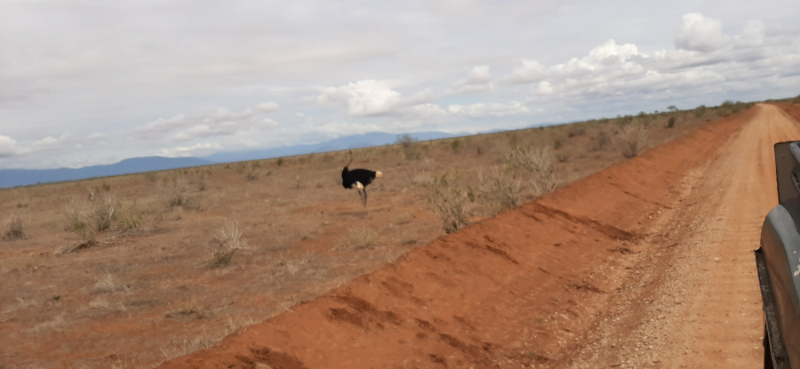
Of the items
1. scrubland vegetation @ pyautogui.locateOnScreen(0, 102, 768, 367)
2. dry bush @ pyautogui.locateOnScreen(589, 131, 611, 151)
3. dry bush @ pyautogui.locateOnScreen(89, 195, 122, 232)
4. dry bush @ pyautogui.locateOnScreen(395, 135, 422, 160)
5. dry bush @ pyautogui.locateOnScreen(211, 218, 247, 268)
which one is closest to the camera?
scrubland vegetation @ pyautogui.locateOnScreen(0, 102, 768, 367)

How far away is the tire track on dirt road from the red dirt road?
0.02m

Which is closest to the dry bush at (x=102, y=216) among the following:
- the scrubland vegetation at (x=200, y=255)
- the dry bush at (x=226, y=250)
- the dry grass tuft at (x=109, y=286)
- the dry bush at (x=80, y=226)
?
the scrubland vegetation at (x=200, y=255)

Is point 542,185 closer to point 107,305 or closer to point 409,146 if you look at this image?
point 107,305

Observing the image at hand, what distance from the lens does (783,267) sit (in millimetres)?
2203

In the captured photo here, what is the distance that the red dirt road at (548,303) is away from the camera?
491 cm

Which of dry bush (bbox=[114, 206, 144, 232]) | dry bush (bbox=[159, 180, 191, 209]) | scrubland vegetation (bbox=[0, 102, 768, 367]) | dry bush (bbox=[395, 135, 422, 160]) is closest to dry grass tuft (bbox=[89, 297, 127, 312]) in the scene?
scrubland vegetation (bbox=[0, 102, 768, 367])

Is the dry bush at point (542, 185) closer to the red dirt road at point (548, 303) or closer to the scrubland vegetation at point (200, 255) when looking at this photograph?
the scrubland vegetation at point (200, 255)

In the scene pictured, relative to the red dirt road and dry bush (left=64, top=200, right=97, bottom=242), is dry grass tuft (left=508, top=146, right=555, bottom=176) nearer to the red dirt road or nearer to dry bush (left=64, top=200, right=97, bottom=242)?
the red dirt road

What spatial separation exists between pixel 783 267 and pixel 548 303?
4585mm

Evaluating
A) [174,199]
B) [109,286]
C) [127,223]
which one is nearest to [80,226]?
[127,223]

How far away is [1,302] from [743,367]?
456 inches

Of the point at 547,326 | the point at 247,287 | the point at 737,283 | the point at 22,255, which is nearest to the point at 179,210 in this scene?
the point at 22,255

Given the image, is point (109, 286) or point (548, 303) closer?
point (548, 303)

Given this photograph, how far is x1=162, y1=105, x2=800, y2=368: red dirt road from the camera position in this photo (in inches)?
193
